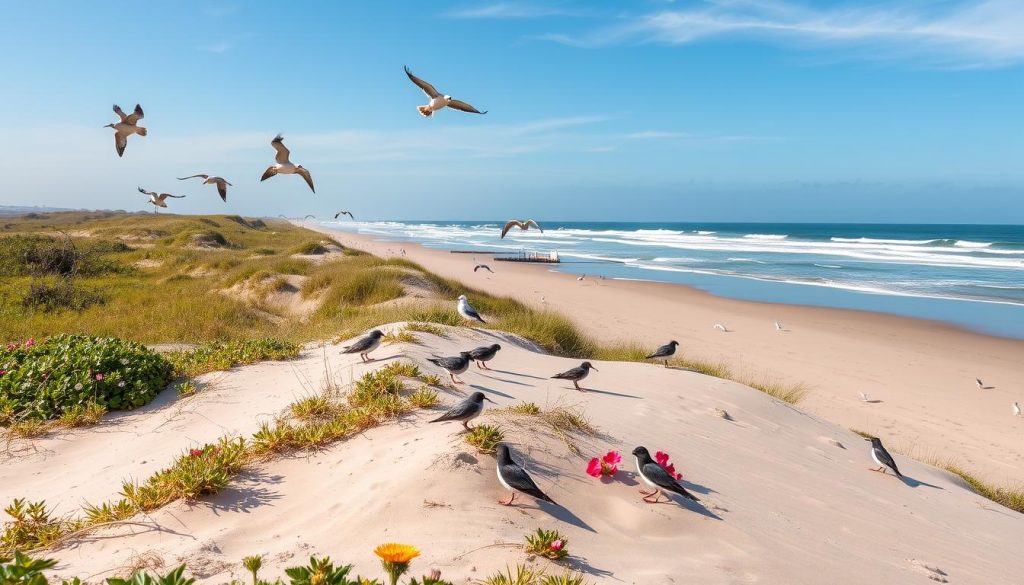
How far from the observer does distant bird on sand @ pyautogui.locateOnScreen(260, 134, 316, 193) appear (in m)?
9.04

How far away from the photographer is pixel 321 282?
59.6ft

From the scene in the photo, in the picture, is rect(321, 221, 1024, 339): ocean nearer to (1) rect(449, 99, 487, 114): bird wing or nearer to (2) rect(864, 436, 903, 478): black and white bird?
(2) rect(864, 436, 903, 478): black and white bird

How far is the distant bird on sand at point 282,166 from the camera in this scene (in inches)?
356

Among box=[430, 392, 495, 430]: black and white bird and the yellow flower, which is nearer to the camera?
the yellow flower

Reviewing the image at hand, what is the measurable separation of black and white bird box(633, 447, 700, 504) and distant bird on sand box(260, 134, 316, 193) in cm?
671

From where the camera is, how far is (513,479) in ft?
13.0

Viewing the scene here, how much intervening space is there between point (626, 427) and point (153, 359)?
6472 mm

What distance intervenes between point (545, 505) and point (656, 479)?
3.00ft

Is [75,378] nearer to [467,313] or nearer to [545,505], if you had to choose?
[545,505]

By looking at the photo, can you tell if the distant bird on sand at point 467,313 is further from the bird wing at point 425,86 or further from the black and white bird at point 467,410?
the black and white bird at point 467,410

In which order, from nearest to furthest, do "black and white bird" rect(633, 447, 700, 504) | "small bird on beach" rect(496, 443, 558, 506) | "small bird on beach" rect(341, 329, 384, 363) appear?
"small bird on beach" rect(496, 443, 558, 506), "black and white bird" rect(633, 447, 700, 504), "small bird on beach" rect(341, 329, 384, 363)

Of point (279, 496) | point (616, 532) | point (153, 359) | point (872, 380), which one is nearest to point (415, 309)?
point (153, 359)

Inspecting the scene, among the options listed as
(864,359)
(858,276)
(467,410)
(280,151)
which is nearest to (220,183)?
(280,151)

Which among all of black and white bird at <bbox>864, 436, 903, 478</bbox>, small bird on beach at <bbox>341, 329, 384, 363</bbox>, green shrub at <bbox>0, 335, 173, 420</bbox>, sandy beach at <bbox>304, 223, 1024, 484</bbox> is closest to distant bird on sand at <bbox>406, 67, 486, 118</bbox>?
small bird on beach at <bbox>341, 329, 384, 363</bbox>
